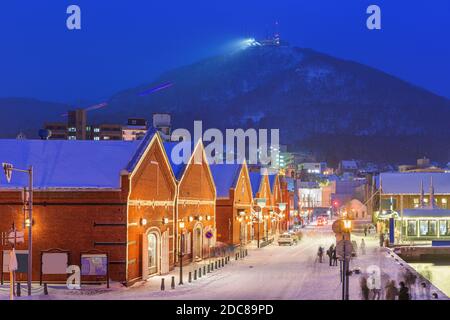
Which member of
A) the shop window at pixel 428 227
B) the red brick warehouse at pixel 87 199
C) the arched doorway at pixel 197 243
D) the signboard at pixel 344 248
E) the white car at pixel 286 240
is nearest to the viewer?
the signboard at pixel 344 248

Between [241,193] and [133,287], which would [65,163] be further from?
[241,193]

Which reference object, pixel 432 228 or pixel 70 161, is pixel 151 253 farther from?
pixel 432 228

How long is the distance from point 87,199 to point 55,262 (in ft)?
13.4

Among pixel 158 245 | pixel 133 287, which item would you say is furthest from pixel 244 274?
pixel 133 287

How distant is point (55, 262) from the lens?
44.9 metres

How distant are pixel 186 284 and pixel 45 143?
13.4 m

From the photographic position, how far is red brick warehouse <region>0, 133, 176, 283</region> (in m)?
45.3

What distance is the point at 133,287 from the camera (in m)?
44.5

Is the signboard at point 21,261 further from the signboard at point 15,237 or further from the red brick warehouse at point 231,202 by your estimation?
the red brick warehouse at point 231,202

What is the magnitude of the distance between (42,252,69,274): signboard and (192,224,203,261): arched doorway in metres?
22.2

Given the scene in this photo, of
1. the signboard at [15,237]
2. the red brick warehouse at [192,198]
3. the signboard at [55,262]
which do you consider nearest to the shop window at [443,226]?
the red brick warehouse at [192,198]

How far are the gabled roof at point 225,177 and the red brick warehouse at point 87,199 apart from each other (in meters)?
38.3

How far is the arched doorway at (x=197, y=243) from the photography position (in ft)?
218
